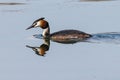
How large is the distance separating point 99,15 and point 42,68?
292 inches

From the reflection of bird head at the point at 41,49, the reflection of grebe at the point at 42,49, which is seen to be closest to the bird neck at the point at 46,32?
the reflection of grebe at the point at 42,49

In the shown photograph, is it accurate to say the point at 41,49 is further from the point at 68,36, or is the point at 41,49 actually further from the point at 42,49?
the point at 68,36

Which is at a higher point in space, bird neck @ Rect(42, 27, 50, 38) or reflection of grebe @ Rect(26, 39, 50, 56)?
reflection of grebe @ Rect(26, 39, 50, 56)

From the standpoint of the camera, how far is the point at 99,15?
2255cm

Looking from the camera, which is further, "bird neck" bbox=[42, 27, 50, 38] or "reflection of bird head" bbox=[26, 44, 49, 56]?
"bird neck" bbox=[42, 27, 50, 38]

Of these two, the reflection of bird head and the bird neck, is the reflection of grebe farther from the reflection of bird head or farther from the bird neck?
the bird neck

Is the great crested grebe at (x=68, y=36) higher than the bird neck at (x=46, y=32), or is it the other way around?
the great crested grebe at (x=68, y=36)

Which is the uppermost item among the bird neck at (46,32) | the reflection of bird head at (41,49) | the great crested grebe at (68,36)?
the reflection of bird head at (41,49)

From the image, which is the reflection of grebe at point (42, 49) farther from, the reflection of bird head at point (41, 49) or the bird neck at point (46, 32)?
the bird neck at point (46, 32)

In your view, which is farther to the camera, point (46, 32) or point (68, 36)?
point (46, 32)

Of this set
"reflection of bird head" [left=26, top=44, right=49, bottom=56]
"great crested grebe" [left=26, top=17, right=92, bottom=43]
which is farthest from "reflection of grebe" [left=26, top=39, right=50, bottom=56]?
"great crested grebe" [left=26, top=17, right=92, bottom=43]

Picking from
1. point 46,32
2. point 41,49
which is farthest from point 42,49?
point 46,32

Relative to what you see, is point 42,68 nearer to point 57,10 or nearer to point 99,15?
point 99,15

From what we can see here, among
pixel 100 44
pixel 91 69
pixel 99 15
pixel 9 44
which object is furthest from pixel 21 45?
pixel 99 15
